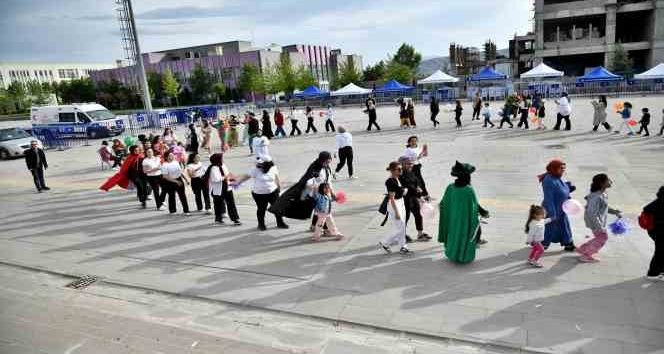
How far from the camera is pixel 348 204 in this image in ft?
31.9

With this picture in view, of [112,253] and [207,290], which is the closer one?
[207,290]

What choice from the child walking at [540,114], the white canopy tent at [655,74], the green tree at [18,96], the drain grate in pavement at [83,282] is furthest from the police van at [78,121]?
the green tree at [18,96]

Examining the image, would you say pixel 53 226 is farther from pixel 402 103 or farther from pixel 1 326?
pixel 402 103

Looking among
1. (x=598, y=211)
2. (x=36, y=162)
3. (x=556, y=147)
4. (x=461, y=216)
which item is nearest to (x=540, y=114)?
(x=556, y=147)

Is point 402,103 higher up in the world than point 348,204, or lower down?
higher up

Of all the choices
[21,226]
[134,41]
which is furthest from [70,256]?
[134,41]

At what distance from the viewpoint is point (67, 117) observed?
27125 mm

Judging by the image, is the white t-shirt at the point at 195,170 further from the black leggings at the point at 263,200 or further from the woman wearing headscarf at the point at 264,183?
the black leggings at the point at 263,200

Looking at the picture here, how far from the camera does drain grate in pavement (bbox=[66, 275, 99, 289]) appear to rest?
679 centimetres

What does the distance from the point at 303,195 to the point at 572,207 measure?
13.4ft

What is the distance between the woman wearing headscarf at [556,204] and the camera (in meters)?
6.12

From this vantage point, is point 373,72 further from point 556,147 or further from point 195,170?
point 195,170

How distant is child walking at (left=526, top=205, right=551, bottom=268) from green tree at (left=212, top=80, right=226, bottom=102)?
63.1 metres

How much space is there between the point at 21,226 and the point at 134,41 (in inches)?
742
